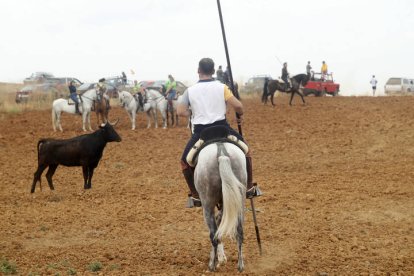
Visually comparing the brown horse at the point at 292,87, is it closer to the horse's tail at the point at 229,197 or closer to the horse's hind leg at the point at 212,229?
the horse's hind leg at the point at 212,229

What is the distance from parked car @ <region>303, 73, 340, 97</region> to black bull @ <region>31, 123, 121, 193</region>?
26.2 m

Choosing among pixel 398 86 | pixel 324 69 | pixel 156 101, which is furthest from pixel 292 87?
pixel 398 86

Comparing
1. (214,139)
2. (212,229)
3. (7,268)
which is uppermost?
(214,139)

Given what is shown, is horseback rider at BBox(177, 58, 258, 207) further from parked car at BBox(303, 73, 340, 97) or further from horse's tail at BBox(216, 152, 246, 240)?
parked car at BBox(303, 73, 340, 97)

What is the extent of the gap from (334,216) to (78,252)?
432 cm

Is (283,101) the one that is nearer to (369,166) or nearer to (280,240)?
(369,166)

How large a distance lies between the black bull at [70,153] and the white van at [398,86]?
35329mm

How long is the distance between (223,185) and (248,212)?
4271mm

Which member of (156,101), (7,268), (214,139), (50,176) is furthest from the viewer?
(156,101)

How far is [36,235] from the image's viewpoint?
32.4 ft

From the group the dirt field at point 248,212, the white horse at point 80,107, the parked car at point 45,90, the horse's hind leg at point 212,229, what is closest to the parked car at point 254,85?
the parked car at point 45,90

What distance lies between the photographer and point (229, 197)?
698 centimetres

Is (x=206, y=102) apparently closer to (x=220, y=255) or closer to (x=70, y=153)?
(x=220, y=255)

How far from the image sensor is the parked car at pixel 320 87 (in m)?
39.9
